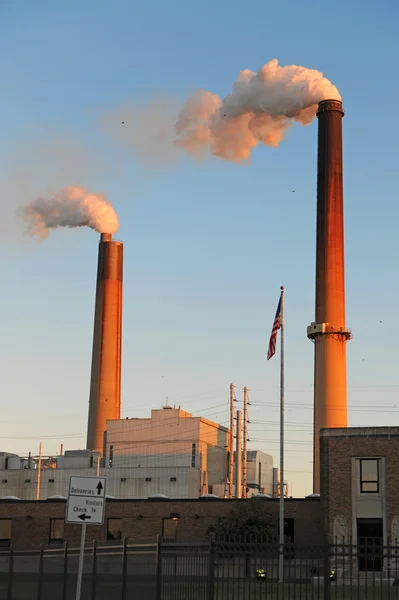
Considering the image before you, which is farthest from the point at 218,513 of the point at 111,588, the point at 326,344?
the point at 111,588

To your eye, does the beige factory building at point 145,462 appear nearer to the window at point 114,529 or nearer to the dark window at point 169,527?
the window at point 114,529

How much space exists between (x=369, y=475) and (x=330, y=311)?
89.5 feet

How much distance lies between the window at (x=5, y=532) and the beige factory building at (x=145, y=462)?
1359 inches

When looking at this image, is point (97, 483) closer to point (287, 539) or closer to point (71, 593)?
point (71, 593)

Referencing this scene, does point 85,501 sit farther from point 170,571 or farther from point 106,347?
point 106,347

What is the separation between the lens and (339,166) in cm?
8288

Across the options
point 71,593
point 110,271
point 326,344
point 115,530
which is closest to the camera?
point 71,593

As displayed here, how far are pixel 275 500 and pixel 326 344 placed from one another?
23.7 metres

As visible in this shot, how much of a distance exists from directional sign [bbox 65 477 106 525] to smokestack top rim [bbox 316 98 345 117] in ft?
231

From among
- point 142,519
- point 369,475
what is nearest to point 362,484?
point 369,475

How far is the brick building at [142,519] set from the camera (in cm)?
5897

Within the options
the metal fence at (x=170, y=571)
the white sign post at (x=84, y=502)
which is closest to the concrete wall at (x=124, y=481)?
the metal fence at (x=170, y=571)

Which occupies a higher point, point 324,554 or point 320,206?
point 320,206

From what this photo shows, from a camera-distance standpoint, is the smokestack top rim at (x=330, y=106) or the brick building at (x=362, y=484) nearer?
the brick building at (x=362, y=484)
